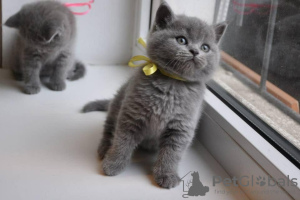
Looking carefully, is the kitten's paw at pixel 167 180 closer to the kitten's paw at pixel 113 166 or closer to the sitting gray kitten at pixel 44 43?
the kitten's paw at pixel 113 166

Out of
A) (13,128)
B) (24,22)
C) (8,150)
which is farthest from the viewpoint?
(24,22)

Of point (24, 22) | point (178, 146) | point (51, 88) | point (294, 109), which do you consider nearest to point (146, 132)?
point (178, 146)

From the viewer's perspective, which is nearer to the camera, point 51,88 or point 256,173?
point 256,173

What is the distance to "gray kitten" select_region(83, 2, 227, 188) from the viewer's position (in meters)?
0.87

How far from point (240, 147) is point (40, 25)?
2.84 feet

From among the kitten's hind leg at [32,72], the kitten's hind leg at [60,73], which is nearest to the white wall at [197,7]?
the kitten's hind leg at [60,73]

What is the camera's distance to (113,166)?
3.02ft

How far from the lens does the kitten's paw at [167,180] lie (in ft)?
2.92

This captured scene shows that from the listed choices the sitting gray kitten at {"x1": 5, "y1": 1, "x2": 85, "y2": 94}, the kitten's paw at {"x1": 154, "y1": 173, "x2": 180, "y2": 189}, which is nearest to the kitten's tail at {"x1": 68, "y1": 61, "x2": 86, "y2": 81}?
the sitting gray kitten at {"x1": 5, "y1": 1, "x2": 85, "y2": 94}

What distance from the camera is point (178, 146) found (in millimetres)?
932

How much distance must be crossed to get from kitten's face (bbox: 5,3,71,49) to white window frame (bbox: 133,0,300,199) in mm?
621

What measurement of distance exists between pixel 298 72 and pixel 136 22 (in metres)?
0.92

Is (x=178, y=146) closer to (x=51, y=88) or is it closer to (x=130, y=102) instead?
(x=130, y=102)

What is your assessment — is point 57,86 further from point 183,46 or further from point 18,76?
point 183,46
